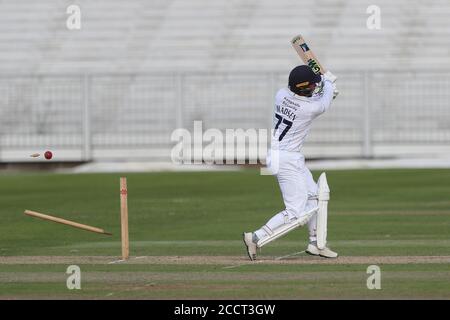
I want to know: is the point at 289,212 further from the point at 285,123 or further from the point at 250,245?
the point at 285,123

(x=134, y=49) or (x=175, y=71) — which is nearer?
(x=175, y=71)

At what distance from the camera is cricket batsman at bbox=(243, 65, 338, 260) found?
15.4 m

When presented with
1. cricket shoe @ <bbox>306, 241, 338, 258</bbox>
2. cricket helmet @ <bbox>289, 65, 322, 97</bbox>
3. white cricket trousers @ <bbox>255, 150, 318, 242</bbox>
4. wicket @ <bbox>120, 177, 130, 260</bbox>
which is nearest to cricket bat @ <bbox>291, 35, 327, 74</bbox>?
cricket helmet @ <bbox>289, 65, 322, 97</bbox>

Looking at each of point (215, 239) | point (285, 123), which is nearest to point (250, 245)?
point (285, 123)

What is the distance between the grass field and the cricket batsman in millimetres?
364

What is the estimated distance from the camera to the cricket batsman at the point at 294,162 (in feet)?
50.4

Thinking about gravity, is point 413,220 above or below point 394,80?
below

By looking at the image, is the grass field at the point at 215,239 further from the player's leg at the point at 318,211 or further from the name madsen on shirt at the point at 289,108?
the name madsen on shirt at the point at 289,108

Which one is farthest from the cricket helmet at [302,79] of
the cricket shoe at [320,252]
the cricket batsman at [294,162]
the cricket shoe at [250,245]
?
the cricket shoe at [320,252]
